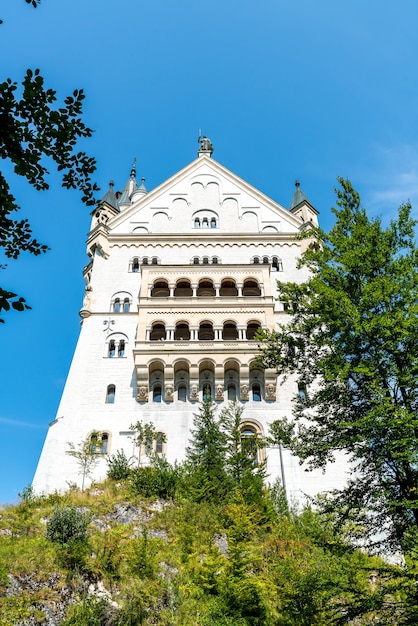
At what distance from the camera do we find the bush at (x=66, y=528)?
1765 cm

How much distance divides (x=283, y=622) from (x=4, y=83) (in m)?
14.5

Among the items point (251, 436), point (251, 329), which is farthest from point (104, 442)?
point (251, 329)

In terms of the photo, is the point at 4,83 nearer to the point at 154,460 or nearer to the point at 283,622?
the point at 283,622

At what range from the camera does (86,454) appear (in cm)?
2794

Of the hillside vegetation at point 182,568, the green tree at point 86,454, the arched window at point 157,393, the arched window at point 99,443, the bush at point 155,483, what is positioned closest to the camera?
the hillside vegetation at point 182,568

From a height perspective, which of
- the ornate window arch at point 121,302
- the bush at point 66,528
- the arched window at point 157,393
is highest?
the ornate window arch at point 121,302

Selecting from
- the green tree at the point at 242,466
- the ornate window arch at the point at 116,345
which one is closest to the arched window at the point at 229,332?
the ornate window arch at the point at 116,345

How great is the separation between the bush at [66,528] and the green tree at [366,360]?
8584 mm

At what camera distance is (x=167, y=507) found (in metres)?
23.2

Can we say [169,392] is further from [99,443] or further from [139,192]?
[139,192]

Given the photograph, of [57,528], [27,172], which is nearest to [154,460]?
[57,528]

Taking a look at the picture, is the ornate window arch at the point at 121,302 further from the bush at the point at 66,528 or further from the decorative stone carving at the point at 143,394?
the bush at the point at 66,528

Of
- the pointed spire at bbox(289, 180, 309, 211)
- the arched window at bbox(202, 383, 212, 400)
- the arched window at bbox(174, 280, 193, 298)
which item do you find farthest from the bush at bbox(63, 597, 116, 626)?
the pointed spire at bbox(289, 180, 309, 211)

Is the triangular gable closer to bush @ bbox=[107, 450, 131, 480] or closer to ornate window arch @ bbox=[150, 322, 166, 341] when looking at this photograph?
ornate window arch @ bbox=[150, 322, 166, 341]
